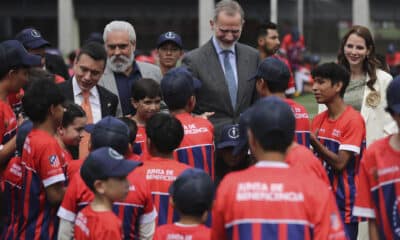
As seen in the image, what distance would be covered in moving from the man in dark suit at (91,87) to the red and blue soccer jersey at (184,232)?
98.9 inches

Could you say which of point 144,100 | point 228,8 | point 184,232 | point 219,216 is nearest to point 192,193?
point 184,232

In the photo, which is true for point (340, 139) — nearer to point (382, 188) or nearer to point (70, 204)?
point (382, 188)

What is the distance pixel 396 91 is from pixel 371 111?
3.00 m

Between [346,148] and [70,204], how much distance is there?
97.0 inches

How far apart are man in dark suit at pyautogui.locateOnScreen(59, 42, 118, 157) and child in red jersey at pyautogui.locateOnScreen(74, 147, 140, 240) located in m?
2.13

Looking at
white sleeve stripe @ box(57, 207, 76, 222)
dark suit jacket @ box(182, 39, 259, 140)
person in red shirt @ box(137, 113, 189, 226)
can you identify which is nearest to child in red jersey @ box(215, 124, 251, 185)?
dark suit jacket @ box(182, 39, 259, 140)

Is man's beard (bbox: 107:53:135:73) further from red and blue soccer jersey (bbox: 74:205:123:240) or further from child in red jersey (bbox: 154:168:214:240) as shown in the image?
child in red jersey (bbox: 154:168:214:240)

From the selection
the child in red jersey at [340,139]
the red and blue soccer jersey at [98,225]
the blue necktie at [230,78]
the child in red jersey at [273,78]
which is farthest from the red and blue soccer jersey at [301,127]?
the red and blue soccer jersey at [98,225]

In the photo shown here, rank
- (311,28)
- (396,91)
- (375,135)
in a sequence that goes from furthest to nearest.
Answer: (311,28) < (375,135) < (396,91)

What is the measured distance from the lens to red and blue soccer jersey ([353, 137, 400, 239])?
215 inches

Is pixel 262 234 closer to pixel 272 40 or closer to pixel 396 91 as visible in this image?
pixel 396 91

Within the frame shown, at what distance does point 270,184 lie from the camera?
4695mm

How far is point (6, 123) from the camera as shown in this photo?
704 cm

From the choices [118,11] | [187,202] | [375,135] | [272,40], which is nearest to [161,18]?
[118,11]
